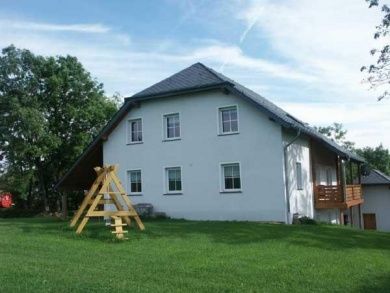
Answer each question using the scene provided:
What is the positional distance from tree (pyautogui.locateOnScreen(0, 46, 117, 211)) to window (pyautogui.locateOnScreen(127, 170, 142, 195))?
13.1 m

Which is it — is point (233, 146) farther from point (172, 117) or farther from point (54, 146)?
point (54, 146)

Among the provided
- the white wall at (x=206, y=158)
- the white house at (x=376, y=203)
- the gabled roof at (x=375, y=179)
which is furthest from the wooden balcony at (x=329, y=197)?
the white house at (x=376, y=203)

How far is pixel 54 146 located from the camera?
37.5m

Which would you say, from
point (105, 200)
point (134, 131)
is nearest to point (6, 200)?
point (134, 131)

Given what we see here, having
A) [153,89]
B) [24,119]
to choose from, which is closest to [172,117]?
[153,89]

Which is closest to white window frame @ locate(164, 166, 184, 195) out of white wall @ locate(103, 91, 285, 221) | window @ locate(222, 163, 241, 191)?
white wall @ locate(103, 91, 285, 221)

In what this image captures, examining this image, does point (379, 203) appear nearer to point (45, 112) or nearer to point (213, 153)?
point (213, 153)

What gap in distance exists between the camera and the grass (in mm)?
8687

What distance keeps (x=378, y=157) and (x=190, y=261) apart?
60020 mm

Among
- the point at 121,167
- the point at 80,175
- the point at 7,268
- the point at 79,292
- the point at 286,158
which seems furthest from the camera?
the point at 80,175

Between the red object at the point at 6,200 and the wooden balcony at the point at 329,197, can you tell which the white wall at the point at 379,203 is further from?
the red object at the point at 6,200

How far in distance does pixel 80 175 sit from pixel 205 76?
30.9 feet

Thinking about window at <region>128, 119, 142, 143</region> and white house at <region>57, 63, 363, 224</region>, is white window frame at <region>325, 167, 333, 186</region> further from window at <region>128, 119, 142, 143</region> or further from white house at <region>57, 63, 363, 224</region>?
window at <region>128, 119, 142, 143</region>

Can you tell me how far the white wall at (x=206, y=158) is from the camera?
2198 centimetres
